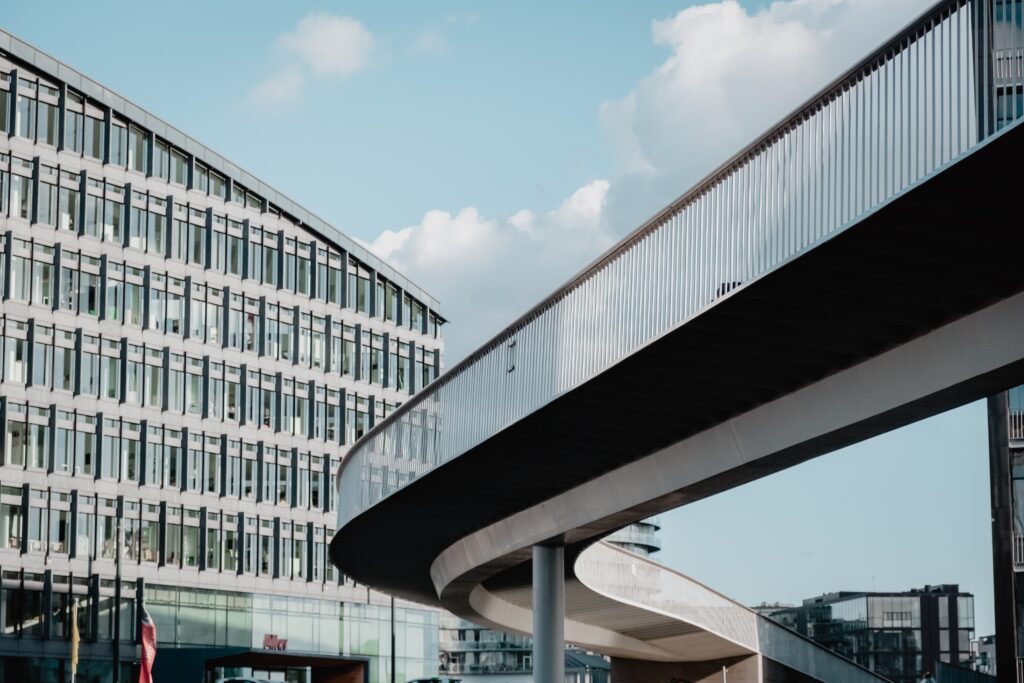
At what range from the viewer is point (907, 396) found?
605 inches

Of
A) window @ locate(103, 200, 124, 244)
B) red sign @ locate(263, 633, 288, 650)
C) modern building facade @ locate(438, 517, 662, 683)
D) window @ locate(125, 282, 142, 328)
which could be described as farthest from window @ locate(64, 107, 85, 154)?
modern building facade @ locate(438, 517, 662, 683)

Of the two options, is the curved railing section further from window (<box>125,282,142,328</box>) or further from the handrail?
window (<box>125,282,142,328</box>)

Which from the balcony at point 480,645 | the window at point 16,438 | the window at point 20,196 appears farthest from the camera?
the balcony at point 480,645

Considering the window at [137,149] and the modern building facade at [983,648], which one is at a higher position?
the window at [137,149]

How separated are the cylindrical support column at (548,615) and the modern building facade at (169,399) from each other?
118 feet

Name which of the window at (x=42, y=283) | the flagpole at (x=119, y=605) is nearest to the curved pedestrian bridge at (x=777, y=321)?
the flagpole at (x=119, y=605)

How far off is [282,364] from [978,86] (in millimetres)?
64772

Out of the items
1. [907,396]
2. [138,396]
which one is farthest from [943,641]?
[907,396]

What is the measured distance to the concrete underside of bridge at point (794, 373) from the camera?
12.8 meters

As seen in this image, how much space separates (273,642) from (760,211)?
198 feet

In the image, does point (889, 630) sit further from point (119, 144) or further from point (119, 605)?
point (119, 144)

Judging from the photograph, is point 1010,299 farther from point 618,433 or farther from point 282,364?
point 282,364

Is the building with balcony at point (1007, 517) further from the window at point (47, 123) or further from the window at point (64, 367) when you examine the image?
the window at point (47, 123)

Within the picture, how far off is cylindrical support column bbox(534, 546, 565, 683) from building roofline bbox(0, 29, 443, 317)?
44.3 m
